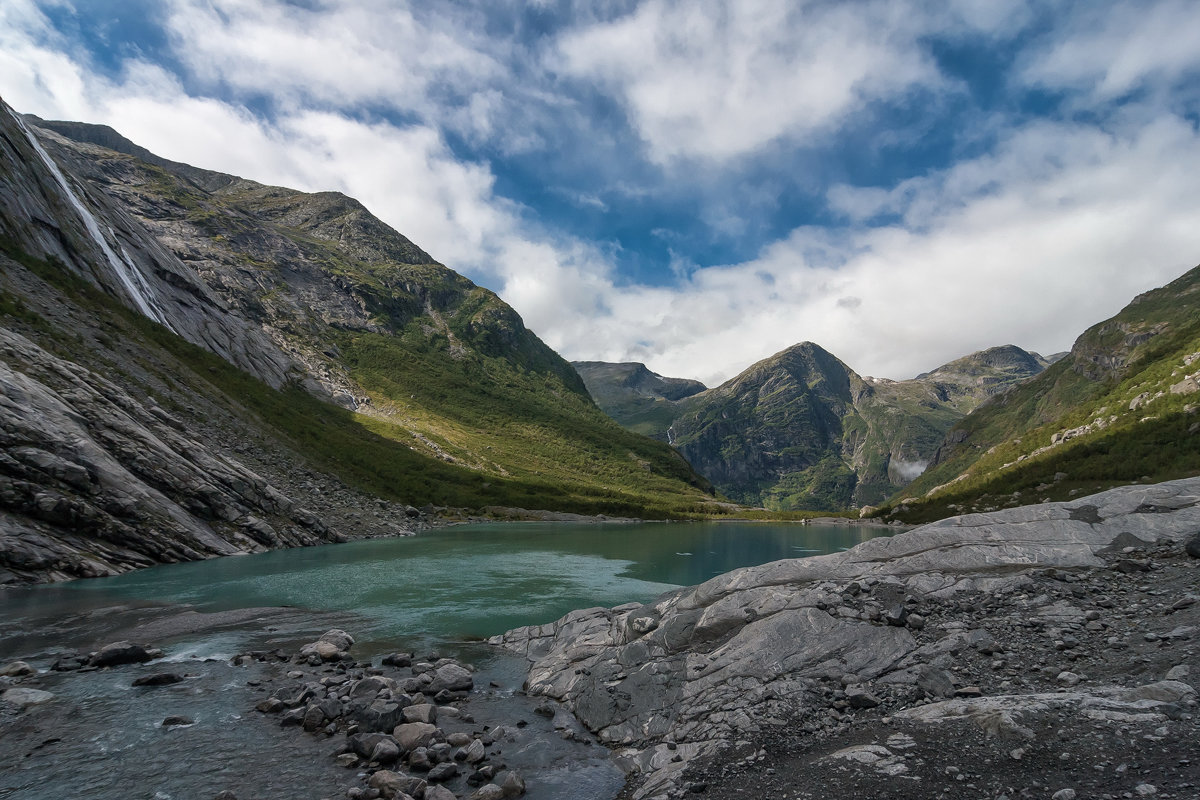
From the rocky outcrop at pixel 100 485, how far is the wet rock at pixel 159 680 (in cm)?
2431

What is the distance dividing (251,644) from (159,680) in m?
6.29

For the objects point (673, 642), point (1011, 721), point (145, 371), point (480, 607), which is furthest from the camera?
point (145, 371)

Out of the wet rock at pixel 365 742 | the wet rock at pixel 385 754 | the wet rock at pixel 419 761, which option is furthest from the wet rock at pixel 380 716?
the wet rock at pixel 419 761

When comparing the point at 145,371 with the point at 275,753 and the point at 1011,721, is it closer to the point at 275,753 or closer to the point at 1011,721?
the point at 275,753

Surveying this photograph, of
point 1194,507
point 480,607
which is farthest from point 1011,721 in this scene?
point 480,607

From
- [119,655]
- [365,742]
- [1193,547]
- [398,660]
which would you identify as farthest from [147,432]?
[1193,547]

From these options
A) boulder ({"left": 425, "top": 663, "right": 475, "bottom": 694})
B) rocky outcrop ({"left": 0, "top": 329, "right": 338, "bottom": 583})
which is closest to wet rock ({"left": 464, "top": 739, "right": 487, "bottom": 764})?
boulder ({"left": 425, "top": 663, "right": 475, "bottom": 694})

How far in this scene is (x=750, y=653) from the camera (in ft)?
55.5

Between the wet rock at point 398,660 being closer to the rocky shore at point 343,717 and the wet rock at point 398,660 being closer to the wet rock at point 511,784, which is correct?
the rocky shore at point 343,717

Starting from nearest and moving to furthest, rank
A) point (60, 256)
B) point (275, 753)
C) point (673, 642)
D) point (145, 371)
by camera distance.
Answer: point (275, 753) < point (673, 642) < point (145, 371) < point (60, 256)

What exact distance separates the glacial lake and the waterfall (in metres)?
74.3

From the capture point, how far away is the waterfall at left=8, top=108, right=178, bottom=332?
98.7 meters

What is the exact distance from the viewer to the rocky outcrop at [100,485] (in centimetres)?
3609

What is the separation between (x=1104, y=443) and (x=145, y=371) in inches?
6086
